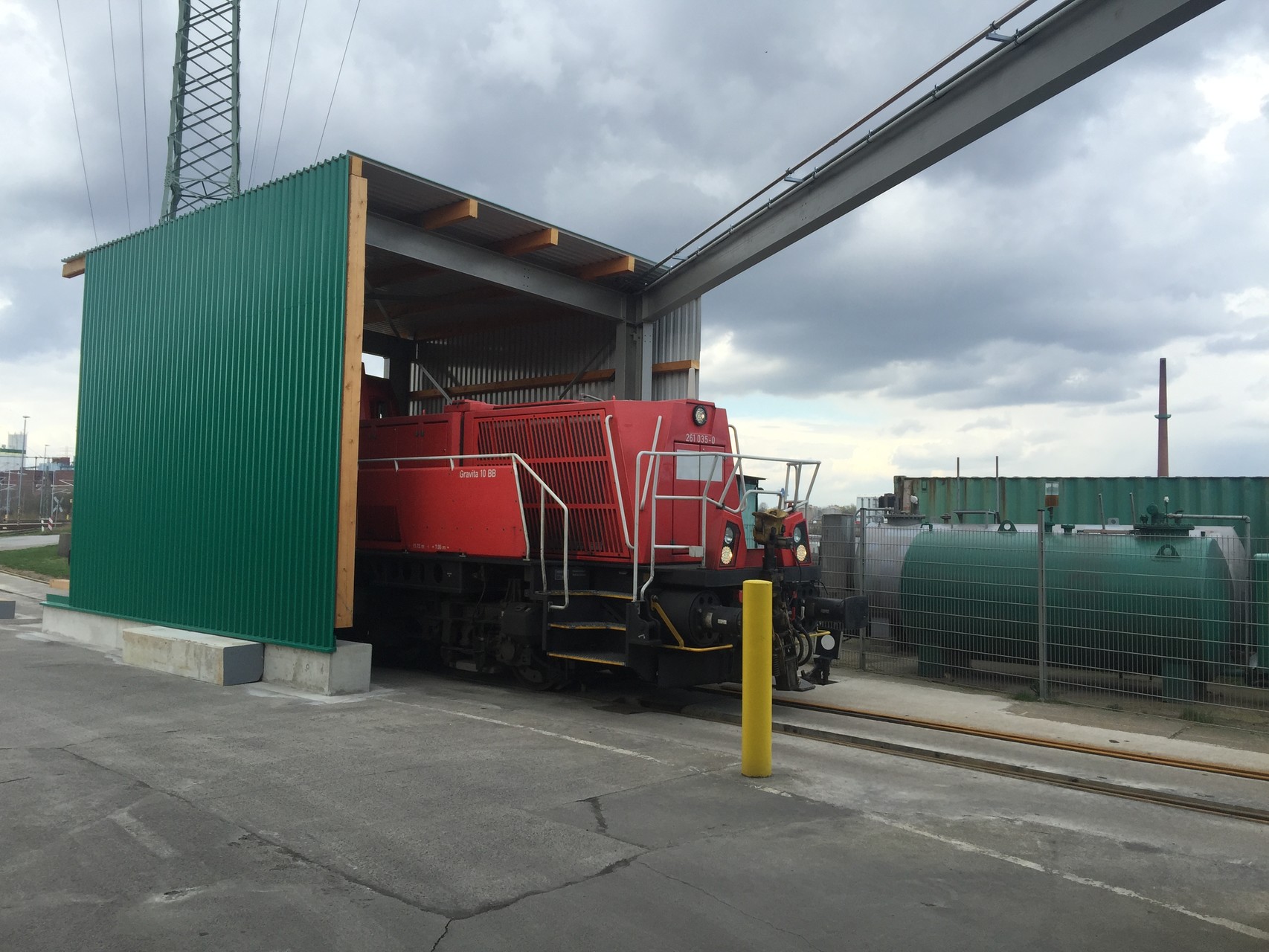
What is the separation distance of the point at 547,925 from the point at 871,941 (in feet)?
4.50

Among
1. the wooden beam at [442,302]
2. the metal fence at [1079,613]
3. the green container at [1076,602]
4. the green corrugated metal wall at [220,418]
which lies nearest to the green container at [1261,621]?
the metal fence at [1079,613]

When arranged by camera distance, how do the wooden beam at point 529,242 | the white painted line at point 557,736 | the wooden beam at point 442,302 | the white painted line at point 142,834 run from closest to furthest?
the white painted line at point 142,834
the white painted line at point 557,736
the wooden beam at point 529,242
the wooden beam at point 442,302

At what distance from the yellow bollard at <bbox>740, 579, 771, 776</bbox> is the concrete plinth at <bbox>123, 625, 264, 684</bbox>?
638 cm

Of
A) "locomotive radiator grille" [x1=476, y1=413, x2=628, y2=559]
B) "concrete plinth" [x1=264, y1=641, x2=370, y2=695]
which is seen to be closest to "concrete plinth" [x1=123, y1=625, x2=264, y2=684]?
"concrete plinth" [x1=264, y1=641, x2=370, y2=695]

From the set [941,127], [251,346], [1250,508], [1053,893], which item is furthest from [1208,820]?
[1250,508]

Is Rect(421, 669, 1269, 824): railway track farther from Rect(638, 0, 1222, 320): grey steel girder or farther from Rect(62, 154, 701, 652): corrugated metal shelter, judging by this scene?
Rect(638, 0, 1222, 320): grey steel girder

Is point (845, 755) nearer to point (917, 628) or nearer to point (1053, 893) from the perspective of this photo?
point (1053, 893)

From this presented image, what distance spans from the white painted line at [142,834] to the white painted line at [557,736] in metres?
3.16

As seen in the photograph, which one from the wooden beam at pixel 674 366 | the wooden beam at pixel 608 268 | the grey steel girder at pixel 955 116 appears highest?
the grey steel girder at pixel 955 116

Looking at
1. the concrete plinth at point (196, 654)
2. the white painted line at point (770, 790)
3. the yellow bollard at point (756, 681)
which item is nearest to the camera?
the white painted line at point (770, 790)

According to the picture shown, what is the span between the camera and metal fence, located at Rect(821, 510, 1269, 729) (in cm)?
912

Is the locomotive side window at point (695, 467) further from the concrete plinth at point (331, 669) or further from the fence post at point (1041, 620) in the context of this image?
the concrete plinth at point (331, 669)

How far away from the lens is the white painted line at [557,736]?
23.6ft

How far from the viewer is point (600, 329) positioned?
15258mm
